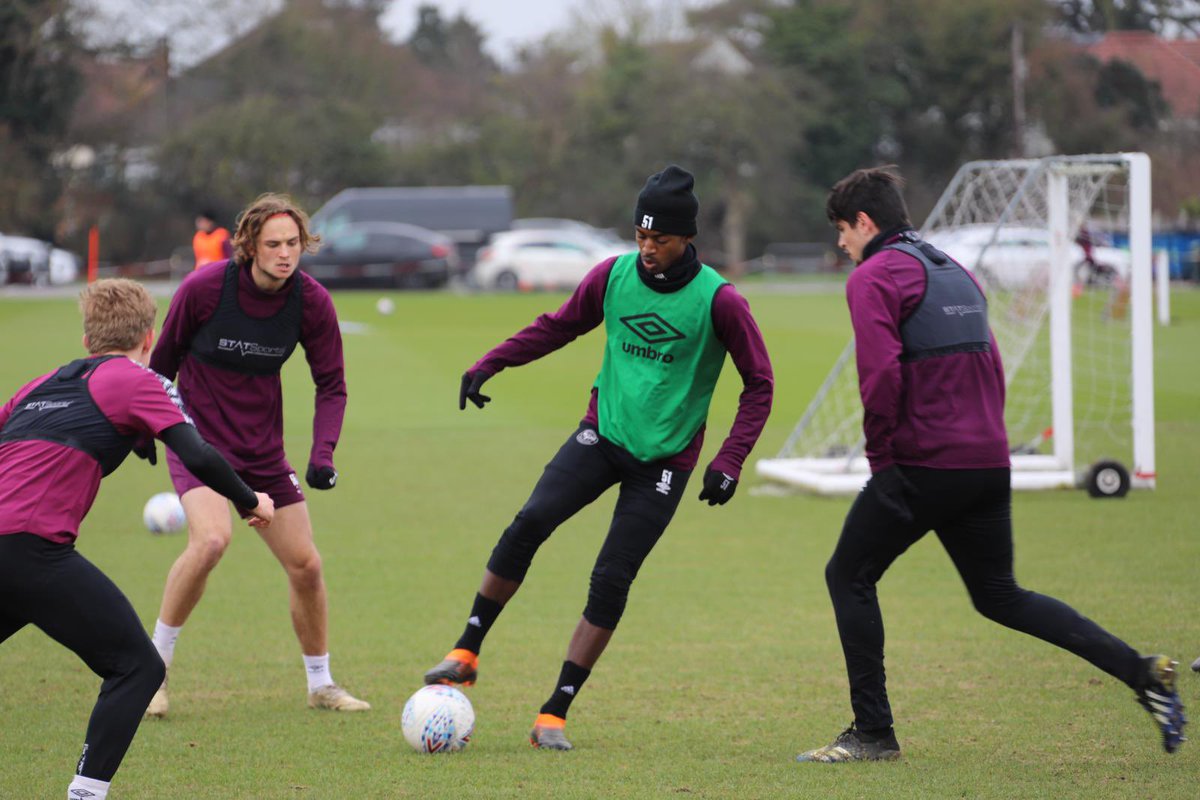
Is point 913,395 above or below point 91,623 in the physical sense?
above

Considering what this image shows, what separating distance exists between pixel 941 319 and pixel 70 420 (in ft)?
9.34

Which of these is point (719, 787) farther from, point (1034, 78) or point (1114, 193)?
point (1034, 78)

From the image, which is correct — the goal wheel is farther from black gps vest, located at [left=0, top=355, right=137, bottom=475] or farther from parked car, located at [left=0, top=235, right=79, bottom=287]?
parked car, located at [left=0, top=235, right=79, bottom=287]

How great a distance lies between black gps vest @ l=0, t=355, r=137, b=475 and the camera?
4.61m

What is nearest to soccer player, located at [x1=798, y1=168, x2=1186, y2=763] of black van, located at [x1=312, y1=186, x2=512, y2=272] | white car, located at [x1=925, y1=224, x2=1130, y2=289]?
white car, located at [x1=925, y1=224, x2=1130, y2=289]

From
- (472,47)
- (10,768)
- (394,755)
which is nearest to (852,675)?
(394,755)

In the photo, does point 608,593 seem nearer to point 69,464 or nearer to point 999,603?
point 999,603

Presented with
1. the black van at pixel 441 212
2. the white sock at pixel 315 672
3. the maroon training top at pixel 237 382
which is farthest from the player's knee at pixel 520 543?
the black van at pixel 441 212

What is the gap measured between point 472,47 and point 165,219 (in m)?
31.2

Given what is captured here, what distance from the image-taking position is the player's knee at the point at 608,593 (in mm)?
5855

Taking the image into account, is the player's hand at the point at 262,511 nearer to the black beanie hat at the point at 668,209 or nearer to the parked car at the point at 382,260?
the black beanie hat at the point at 668,209

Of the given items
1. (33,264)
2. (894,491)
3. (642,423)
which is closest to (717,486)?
(642,423)

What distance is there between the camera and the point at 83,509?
15.4 feet

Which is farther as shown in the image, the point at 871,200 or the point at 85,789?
the point at 871,200
